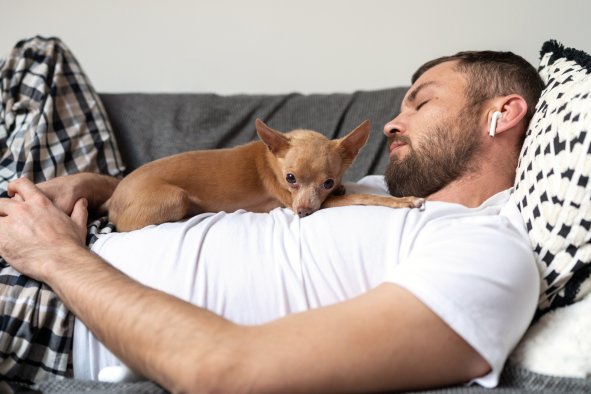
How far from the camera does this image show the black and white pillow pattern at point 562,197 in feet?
4.00

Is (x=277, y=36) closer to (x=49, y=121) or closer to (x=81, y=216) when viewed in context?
(x=49, y=121)

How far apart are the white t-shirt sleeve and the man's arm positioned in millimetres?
27

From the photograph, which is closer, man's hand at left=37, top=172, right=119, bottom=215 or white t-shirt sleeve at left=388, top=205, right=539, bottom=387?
white t-shirt sleeve at left=388, top=205, right=539, bottom=387

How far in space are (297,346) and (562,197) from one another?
2.52 feet

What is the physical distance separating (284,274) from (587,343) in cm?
72

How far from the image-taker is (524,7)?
2.40 metres

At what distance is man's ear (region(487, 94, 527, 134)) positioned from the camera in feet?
5.28

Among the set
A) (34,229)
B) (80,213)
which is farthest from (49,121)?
(34,229)

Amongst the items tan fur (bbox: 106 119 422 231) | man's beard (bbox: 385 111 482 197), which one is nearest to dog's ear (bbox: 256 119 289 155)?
tan fur (bbox: 106 119 422 231)

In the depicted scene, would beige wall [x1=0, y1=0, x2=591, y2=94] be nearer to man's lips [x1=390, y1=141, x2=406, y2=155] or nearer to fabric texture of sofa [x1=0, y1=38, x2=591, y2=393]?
fabric texture of sofa [x1=0, y1=38, x2=591, y2=393]

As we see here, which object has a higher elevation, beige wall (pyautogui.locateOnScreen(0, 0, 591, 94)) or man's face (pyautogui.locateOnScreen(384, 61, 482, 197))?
beige wall (pyautogui.locateOnScreen(0, 0, 591, 94))

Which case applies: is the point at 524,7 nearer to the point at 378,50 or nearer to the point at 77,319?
the point at 378,50

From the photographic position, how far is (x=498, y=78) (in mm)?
1708

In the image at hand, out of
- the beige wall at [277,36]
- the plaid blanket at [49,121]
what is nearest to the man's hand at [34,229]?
the plaid blanket at [49,121]
